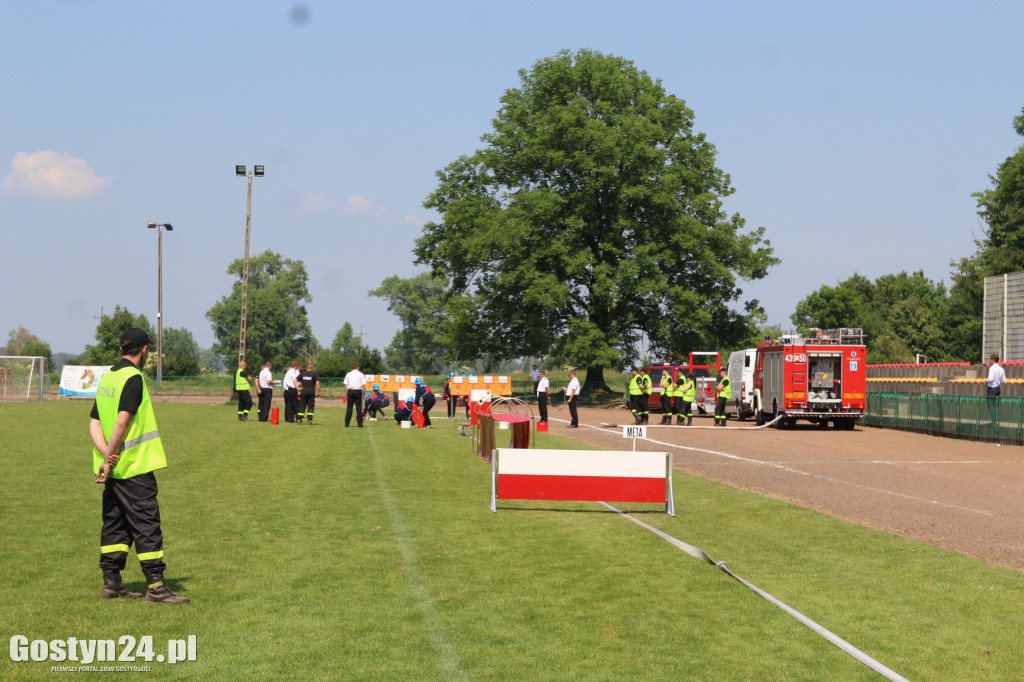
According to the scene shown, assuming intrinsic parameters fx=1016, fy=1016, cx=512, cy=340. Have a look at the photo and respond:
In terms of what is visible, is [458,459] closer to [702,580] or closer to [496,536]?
[496,536]

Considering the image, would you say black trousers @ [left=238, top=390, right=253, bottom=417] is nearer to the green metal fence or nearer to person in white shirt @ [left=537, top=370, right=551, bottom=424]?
person in white shirt @ [left=537, top=370, right=551, bottom=424]

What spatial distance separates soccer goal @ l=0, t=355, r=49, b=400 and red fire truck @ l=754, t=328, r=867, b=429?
40182 mm

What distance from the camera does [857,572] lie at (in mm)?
8602

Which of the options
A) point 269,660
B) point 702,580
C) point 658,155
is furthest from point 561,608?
point 658,155

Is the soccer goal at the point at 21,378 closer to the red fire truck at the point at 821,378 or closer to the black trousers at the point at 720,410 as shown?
the black trousers at the point at 720,410

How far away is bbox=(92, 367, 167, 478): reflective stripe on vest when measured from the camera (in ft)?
22.7

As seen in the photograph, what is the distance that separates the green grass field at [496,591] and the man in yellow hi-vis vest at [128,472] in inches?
10.1

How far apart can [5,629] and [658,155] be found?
4882cm

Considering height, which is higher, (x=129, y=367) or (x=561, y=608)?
(x=129, y=367)

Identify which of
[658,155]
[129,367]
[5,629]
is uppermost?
[658,155]

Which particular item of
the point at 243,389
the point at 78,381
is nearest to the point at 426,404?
the point at 243,389

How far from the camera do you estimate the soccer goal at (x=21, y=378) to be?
5459 cm

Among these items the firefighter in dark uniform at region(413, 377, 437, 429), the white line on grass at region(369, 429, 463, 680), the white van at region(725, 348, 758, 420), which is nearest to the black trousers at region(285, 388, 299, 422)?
the firefighter in dark uniform at region(413, 377, 437, 429)

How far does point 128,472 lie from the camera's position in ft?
22.7
